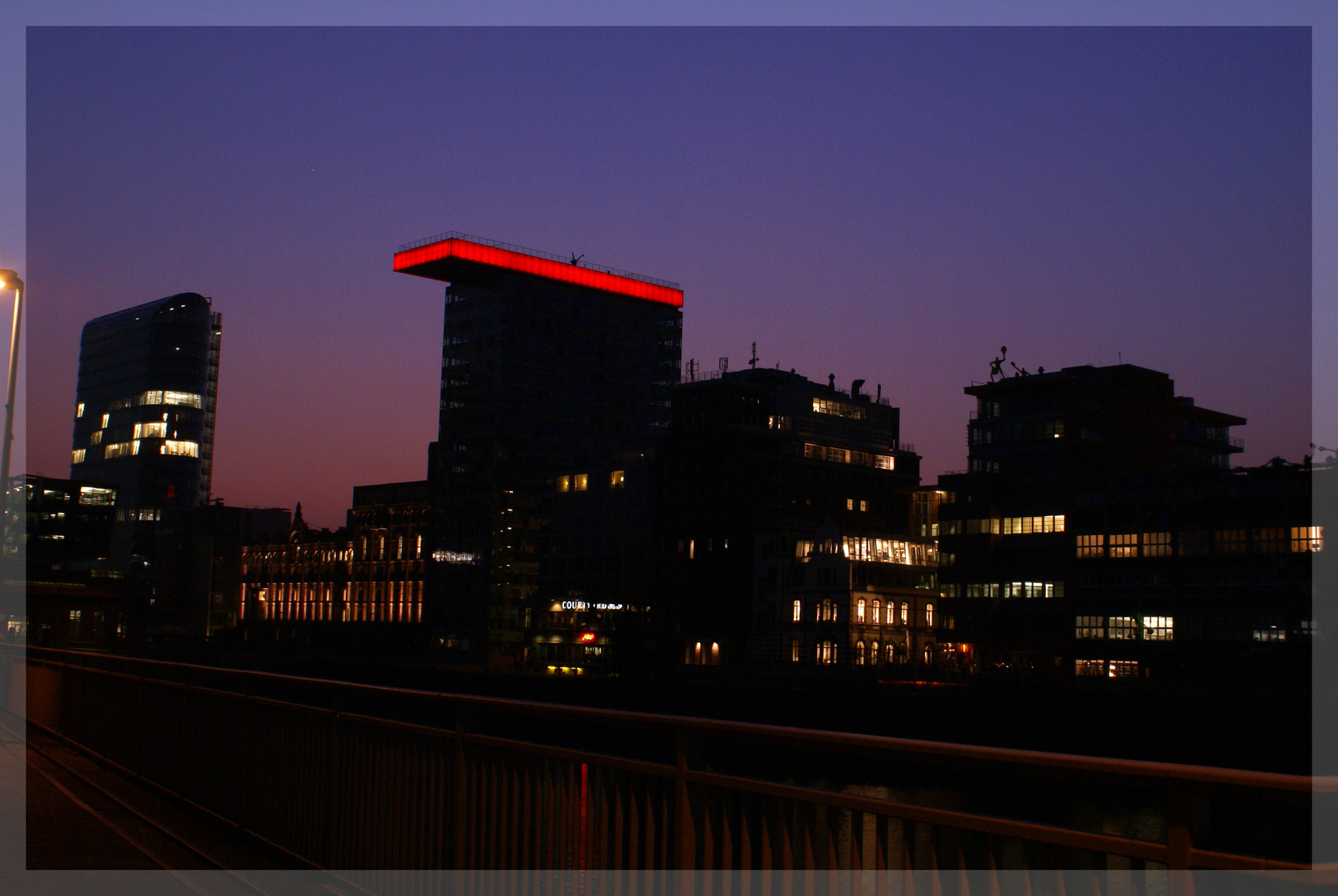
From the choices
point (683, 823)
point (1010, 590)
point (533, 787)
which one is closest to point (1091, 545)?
point (1010, 590)

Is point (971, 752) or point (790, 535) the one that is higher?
point (790, 535)

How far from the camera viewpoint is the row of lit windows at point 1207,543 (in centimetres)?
8062

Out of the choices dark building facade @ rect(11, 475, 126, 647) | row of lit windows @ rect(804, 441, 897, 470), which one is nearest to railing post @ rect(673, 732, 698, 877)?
Result: dark building facade @ rect(11, 475, 126, 647)

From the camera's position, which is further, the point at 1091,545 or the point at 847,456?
the point at 847,456

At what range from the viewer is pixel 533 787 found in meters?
7.72

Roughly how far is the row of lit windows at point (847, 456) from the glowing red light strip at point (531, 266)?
4498 cm

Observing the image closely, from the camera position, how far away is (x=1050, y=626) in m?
98.4

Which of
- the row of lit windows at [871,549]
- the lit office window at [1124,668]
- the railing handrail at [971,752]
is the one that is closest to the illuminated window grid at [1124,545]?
the lit office window at [1124,668]

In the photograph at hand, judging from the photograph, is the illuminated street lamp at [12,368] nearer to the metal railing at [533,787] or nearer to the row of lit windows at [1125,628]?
the metal railing at [533,787]

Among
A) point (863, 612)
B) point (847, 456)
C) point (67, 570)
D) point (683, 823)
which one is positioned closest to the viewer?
point (683, 823)

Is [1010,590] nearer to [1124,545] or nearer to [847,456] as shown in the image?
[1124,545]

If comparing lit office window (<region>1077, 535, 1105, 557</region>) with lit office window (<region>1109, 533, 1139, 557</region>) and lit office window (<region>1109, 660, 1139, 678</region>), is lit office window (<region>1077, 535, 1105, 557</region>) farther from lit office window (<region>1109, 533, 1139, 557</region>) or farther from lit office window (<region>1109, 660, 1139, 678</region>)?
lit office window (<region>1109, 660, 1139, 678</region>)

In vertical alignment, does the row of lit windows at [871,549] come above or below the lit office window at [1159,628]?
above

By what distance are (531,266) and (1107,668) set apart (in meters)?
103
